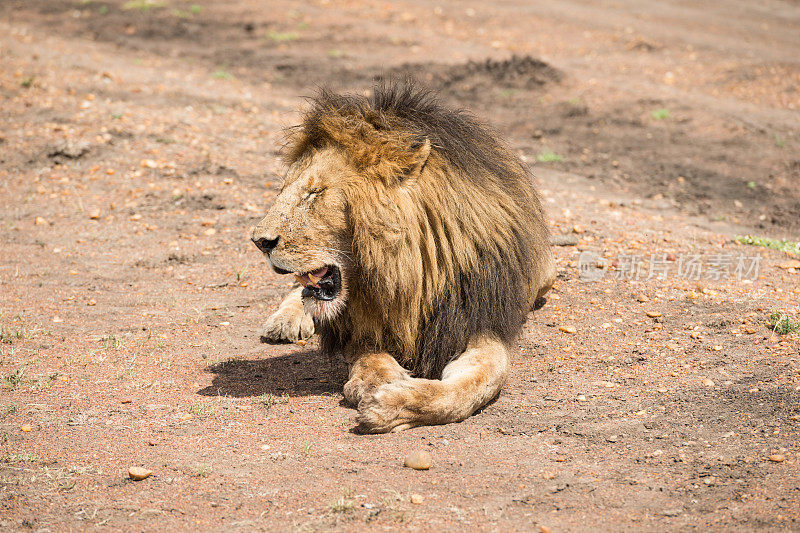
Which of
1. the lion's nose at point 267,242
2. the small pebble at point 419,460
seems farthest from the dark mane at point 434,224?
the small pebble at point 419,460

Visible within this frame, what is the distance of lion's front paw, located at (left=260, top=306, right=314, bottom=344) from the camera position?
17.5 feet

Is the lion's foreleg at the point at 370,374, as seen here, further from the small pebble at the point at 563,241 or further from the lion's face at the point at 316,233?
the small pebble at the point at 563,241

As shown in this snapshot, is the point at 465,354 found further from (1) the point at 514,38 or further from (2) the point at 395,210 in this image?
(1) the point at 514,38

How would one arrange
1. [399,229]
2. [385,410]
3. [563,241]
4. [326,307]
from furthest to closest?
[563,241], [326,307], [399,229], [385,410]

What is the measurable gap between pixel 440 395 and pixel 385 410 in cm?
29

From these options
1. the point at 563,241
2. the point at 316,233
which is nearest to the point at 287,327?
the point at 316,233

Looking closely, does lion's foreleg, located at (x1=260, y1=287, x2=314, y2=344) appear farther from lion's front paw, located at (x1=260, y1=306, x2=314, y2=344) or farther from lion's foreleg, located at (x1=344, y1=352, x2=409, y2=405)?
lion's foreleg, located at (x1=344, y1=352, x2=409, y2=405)

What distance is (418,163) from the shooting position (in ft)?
13.2

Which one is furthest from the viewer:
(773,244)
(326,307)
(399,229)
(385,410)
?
(773,244)

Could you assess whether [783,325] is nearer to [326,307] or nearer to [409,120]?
[409,120]

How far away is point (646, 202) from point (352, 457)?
244 inches

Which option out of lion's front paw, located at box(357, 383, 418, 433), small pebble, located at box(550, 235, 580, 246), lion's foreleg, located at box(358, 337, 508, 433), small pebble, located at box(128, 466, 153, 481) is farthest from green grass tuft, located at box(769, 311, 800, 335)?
small pebble, located at box(128, 466, 153, 481)

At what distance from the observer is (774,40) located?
1442cm

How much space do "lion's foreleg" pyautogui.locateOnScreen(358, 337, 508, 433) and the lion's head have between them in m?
0.16
